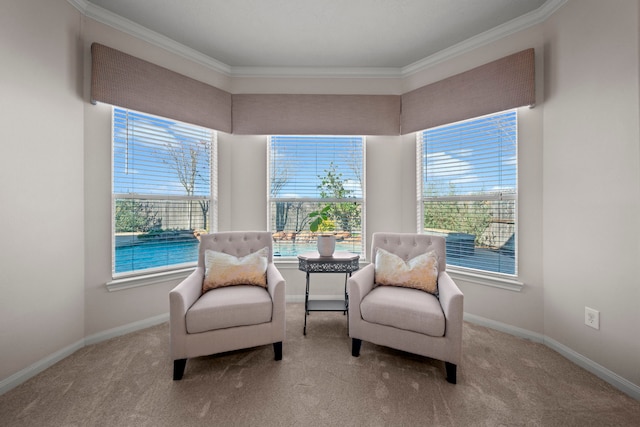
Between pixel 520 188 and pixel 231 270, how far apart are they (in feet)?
8.65

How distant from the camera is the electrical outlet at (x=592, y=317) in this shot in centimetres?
189

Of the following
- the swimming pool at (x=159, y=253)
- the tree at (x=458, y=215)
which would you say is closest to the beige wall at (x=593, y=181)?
the tree at (x=458, y=215)

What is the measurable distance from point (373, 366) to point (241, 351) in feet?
3.36

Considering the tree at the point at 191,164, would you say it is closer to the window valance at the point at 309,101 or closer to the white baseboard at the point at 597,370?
the window valance at the point at 309,101

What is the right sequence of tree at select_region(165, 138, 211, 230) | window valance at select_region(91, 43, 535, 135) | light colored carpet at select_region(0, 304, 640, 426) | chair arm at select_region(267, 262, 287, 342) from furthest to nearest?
tree at select_region(165, 138, 211, 230), window valance at select_region(91, 43, 535, 135), chair arm at select_region(267, 262, 287, 342), light colored carpet at select_region(0, 304, 640, 426)

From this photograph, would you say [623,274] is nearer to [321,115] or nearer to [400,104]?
[400,104]

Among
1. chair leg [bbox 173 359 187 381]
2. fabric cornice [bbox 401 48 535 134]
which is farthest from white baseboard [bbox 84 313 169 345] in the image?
fabric cornice [bbox 401 48 535 134]

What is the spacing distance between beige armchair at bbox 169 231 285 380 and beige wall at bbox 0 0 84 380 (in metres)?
0.99

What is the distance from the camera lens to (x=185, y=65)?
9.37 feet

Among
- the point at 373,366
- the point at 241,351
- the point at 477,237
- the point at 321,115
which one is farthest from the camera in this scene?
the point at 321,115

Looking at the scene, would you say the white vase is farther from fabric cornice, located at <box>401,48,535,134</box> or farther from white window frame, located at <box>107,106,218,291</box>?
fabric cornice, located at <box>401,48,535,134</box>

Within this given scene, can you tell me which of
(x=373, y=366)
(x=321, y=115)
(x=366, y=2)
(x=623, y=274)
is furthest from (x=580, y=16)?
(x=373, y=366)

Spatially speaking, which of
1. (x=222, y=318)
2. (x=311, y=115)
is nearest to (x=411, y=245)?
(x=222, y=318)

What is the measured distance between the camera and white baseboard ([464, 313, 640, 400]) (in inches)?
66.6
